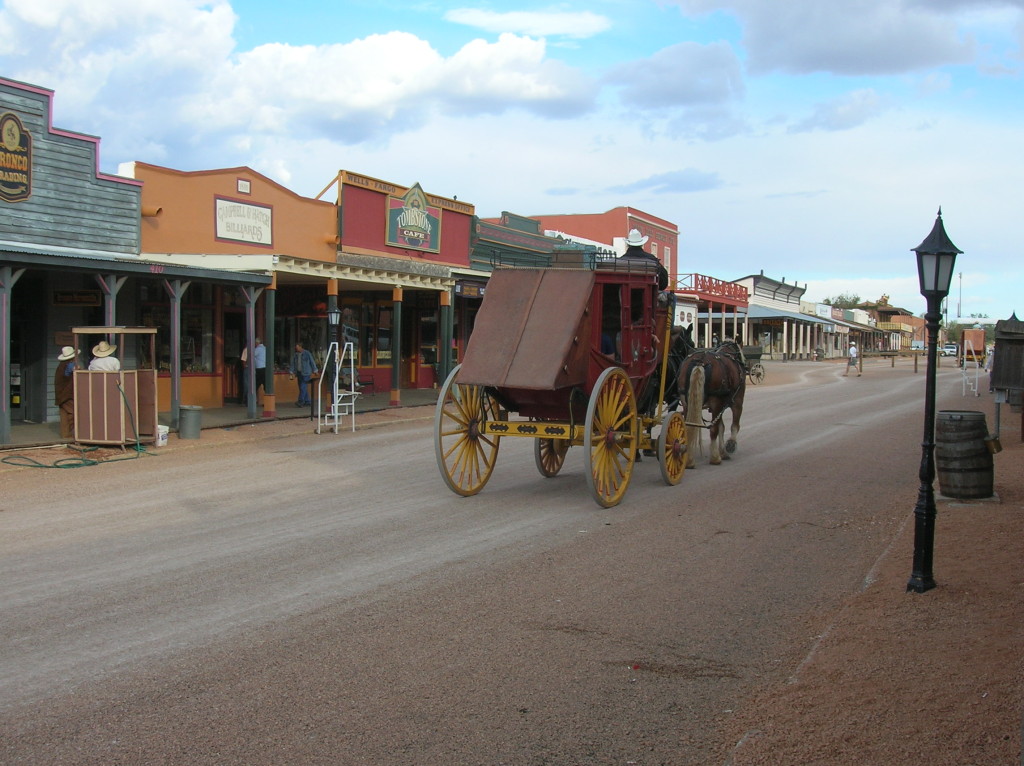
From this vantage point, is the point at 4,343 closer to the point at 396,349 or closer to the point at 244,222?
the point at 244,222

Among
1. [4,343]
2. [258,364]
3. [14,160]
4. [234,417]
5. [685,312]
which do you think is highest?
[14,160]

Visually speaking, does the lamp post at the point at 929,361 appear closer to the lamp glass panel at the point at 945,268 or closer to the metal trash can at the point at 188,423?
the lamp glass panel at the point at 945,268

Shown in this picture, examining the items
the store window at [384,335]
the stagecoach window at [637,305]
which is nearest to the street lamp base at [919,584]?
the stagecoach window at [637,305]

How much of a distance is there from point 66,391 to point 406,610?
11.5m

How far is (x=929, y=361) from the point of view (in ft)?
21.7

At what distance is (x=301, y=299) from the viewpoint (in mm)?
23797

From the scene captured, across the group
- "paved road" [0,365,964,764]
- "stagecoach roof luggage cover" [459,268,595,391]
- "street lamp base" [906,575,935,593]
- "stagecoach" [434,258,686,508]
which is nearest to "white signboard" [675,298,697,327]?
"paved road" [0,365,964,764]

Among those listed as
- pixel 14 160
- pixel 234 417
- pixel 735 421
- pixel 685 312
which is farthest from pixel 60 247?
pixel 685 312

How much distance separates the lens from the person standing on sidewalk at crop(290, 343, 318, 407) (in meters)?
21.4

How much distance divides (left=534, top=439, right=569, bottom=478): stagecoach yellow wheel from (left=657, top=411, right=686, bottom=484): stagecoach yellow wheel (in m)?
1.32

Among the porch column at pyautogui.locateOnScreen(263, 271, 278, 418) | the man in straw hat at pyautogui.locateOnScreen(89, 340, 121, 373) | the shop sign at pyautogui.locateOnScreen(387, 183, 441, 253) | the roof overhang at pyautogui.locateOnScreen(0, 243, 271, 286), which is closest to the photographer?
the roof overhang at pyautogui.locateOnScreen(0, 243, 271, 286)

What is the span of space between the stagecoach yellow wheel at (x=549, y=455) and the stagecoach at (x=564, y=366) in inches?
38.5

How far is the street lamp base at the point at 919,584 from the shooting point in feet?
21.0

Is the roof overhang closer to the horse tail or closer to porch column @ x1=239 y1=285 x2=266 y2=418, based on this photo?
porch column @ x1=239 y1=285 x2=266 y2=418
